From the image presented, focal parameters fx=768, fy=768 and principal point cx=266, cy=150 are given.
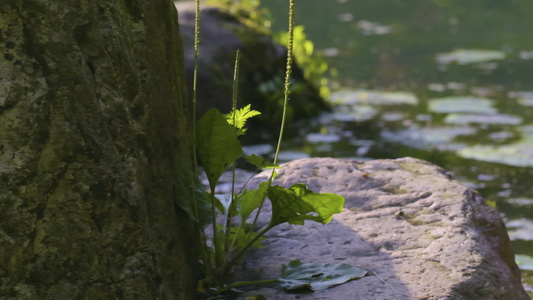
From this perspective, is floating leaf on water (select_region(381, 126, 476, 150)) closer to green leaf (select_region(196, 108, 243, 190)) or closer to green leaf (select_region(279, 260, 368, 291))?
green leaf (select_region(279, 260, 368, 291))

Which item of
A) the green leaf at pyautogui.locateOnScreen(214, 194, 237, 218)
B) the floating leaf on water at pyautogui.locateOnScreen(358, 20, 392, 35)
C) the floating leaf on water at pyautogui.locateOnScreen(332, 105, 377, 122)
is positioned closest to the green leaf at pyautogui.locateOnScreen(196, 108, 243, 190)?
the green leaf at pyautogui.locateOnScreen(214, 194, 237, 218)

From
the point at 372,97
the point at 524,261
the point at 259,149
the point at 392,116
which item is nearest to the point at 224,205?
the point at 524,261

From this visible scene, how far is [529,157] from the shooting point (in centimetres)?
523

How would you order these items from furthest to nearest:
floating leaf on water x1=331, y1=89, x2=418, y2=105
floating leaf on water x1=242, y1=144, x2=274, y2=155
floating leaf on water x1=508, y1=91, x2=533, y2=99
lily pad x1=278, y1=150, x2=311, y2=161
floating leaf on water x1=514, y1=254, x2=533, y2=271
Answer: floating leaf on water x1=331, y1=89, x2=418, y2=105, floating leaf on water x1=508, y1=91, x2=533, y2=99, floating leaf on water x1=242, y1=144, x2=274, y2=155, lily pad x1=278, y1=150, x2=311, y2=161, floating leaf on water x1=514, y1=254, x2=533, y2=271

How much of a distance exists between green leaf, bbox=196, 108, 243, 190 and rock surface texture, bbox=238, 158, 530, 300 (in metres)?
0.40

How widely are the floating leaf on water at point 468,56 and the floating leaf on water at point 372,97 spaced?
1365mm

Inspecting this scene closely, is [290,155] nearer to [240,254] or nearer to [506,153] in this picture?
[506,153]

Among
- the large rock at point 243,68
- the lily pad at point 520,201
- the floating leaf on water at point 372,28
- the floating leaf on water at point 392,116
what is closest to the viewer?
the lily pad at point 520,201

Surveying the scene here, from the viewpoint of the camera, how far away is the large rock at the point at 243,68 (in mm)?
5785

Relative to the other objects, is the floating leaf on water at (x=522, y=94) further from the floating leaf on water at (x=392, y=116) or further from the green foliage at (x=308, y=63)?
the green foliage at (x=308, y=63)

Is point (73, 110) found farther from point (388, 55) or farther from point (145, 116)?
point (388, 55)

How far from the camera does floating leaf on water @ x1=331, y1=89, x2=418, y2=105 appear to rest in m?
7.01

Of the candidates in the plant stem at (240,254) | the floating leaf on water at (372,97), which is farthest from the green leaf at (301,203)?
the floating leaf on water at (372,97)

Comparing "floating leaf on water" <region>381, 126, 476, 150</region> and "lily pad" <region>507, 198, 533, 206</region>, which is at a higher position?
"floating leaf on water" <region>381, 126, 476, 150</region>
